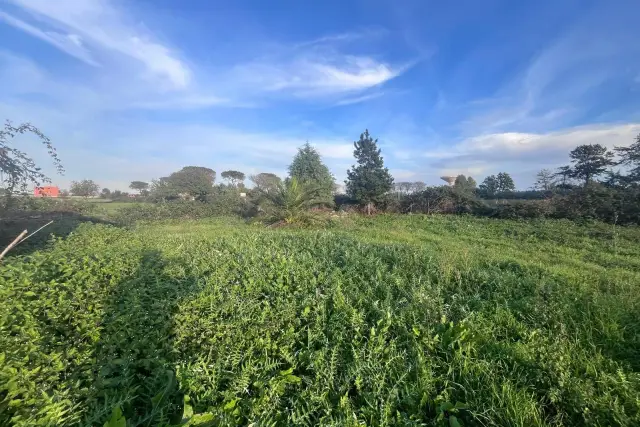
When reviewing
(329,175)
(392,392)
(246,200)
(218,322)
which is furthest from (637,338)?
(329,175)

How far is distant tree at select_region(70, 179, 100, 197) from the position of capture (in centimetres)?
2183

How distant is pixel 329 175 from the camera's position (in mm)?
19969

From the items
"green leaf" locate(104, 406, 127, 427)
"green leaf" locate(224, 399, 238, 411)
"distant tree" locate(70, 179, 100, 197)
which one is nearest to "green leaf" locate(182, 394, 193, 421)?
"green leaf" locate(224, 399, 238, 411)

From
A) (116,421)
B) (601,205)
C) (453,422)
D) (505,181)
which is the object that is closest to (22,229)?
(116,421)

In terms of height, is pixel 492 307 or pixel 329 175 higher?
pixel 329 175

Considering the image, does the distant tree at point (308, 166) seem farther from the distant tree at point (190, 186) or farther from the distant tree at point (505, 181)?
the distant tree at point (505, 181)

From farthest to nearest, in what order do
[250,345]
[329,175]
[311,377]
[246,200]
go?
[329,175], [246,200], [250,345], [311,377]

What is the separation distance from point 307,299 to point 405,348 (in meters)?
0.97

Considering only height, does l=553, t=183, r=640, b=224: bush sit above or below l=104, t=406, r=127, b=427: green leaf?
above

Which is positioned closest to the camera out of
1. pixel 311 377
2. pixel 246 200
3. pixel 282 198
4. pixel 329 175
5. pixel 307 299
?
pixel 311 377

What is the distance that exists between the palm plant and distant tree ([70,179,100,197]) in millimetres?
18768

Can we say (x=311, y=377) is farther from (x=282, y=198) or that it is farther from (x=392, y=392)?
(x=282, y=198)

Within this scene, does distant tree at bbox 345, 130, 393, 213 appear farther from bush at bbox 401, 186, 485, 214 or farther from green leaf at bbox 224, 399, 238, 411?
green leaf at bbox 224, 399, 238, 411

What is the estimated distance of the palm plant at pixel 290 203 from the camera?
1011 cm
